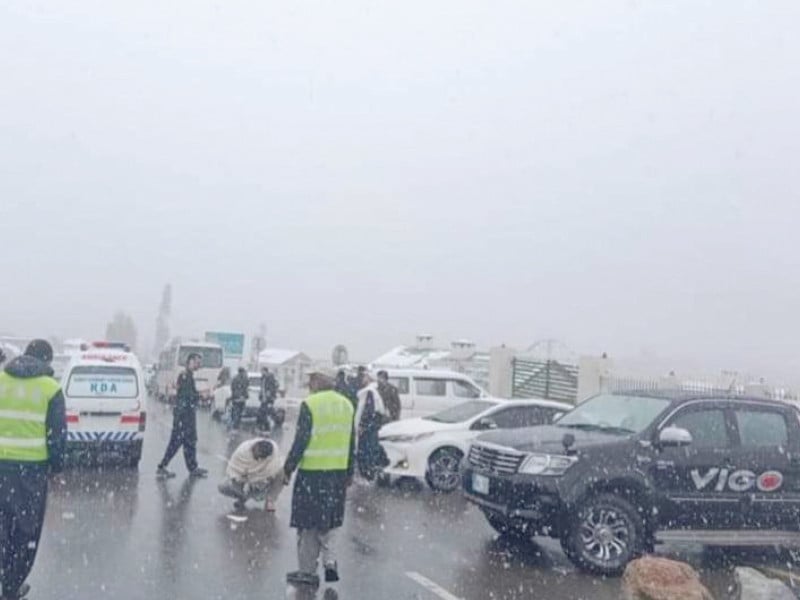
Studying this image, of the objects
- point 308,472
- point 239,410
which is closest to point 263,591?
point 308,472

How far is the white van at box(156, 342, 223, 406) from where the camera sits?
36.2 metres

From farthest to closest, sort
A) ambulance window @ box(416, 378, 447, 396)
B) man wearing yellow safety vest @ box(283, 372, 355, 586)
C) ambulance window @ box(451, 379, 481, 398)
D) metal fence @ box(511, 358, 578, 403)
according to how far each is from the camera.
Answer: metal fence @ box(511, 358, 578, 403), ambulance window @ box(451, 379, 481, 398), ambulance window @ box(416, 378, 447, 396), man wearing yellow safety vest @ box(283, 372, 355, 586)

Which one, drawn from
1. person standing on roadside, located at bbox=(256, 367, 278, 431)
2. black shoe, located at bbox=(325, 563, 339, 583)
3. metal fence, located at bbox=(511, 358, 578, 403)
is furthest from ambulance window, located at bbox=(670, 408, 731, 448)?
person standing on roadside, located at bbox=(256, 367, 278, 431)

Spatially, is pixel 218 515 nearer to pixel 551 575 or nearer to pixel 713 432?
pixel 551 575

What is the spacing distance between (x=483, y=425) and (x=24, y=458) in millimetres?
8646

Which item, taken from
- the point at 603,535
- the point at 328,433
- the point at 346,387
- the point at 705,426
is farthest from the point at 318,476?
the point at 346,387

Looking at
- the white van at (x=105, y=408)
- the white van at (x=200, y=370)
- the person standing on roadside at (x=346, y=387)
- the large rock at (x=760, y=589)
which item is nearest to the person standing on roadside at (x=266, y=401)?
the person standing on roadside at (x=346, y=387)

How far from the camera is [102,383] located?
15.1 meters

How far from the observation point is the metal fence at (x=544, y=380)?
25.1m

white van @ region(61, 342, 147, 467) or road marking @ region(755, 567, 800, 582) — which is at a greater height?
white van @ region(61, 342, 147, 467)

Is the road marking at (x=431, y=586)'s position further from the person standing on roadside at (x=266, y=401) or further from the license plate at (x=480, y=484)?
the person standing on roadside at (x=266, y=401)

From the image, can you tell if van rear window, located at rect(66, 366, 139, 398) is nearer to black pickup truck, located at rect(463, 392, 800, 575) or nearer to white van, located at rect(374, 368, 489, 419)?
white van, located at rect(374, 368, 489, 419)

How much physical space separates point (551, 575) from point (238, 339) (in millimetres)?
40457

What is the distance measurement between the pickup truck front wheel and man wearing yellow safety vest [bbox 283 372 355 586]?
8.03ft
